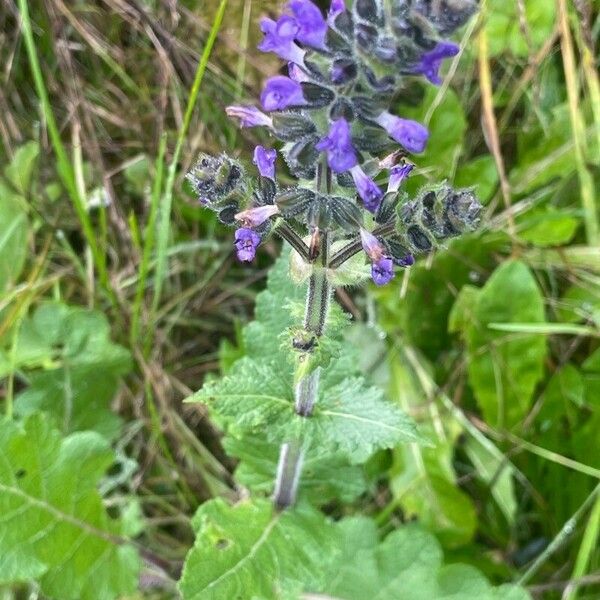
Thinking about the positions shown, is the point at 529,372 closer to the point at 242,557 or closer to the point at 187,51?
the point at 242,557

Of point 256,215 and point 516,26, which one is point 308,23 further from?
point 516,26

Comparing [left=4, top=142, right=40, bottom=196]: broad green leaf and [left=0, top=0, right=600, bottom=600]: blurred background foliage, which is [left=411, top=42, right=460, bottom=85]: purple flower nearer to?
[left=0, top=0, right=600, bottom=600]: blurred background foliage

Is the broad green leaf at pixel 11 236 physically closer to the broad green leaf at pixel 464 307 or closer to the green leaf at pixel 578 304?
the broad green leaf at pixel 464 307

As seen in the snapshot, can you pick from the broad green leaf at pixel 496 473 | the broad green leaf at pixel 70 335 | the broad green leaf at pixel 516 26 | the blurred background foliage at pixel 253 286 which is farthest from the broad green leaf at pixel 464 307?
the broad green leaf at pixel 70 335

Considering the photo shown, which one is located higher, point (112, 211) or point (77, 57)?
point (77, 57)

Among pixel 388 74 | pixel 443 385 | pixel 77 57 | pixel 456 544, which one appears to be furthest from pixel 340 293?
pixel 388 74

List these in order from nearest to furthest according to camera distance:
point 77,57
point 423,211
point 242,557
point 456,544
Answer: point 423,211 < point 242,557 < point 456,544 < point 77,57
